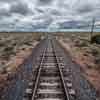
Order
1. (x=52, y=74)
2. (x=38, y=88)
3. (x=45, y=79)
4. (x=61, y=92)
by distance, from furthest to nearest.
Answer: (x=52, y=74), (x=45, y=79), (x=38, y=88), (x=61, y=92)

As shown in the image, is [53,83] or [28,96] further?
[53,83]

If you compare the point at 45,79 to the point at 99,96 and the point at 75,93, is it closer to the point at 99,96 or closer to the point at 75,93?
the point at 75,93

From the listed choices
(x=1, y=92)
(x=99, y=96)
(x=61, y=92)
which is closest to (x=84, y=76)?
(x=99, y=96)

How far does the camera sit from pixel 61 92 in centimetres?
729

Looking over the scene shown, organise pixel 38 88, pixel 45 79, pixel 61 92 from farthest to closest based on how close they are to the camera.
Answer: pixel 45 79 < pixel 38 88 < pixel 61 92

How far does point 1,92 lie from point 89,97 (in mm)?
4836

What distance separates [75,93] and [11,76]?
5.34 metres

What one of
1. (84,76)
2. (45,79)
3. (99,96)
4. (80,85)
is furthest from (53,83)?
(84,76)

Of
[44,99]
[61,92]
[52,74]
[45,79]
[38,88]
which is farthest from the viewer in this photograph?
[52,74]

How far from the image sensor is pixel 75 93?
7613 millimetres

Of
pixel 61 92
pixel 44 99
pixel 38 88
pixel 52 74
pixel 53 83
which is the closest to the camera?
pixel 44 99

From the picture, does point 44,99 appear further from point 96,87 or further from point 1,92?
point 96,87

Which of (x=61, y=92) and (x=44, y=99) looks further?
(x=61, y=92)

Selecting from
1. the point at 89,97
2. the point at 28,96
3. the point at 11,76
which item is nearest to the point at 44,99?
Answer: the point at 28,96
